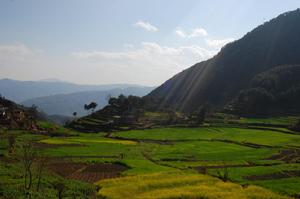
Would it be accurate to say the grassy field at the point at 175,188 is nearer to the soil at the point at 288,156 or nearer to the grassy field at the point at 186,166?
the grassy field at the point at 186,166

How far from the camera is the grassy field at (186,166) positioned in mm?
45719

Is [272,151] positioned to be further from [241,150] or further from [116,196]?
[116,196]

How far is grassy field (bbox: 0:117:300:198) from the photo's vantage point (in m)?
45.7

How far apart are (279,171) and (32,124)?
10346 cm

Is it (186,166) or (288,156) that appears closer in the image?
(186,166)

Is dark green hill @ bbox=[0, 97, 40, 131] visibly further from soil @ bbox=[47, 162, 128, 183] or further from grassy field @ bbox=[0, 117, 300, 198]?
soil @ bbox=[47, 162, 128, 183]

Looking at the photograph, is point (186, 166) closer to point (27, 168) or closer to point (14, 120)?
point (27, 168)

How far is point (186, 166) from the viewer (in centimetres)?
6588

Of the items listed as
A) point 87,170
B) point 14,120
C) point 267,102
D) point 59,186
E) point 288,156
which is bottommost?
point 87,170

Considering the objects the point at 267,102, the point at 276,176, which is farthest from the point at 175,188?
the point at 267,102

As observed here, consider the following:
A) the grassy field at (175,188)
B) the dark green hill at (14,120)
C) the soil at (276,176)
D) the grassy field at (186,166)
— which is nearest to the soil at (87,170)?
the grassy field at (186,166)

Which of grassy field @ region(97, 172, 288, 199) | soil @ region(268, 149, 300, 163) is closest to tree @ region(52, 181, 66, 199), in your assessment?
grassy field @ region(97, 172, 288, 199)

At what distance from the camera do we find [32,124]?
14312cm

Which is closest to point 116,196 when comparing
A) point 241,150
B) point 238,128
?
point 241,150
